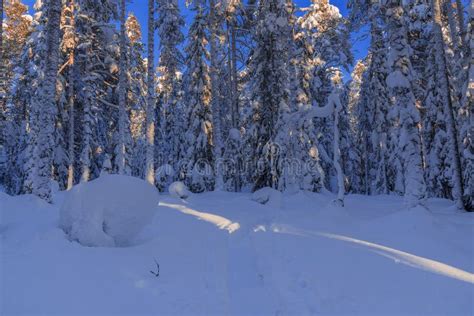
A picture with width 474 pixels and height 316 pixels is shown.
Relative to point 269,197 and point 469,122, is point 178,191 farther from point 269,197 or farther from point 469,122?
point 469,122

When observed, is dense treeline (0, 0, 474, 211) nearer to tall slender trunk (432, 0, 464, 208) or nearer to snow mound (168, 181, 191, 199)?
tall slender trunk (432, 0, 464, 208)

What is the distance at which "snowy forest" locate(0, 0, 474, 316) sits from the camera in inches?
180

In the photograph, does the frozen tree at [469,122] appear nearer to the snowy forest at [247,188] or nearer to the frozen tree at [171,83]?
the snowy forest at [247,188]

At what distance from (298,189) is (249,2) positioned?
46.2 ft

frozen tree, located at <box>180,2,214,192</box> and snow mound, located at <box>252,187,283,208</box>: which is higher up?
frozen tree, located at <box>180,2,214,192</box>

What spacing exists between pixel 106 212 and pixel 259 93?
12444 millimetres

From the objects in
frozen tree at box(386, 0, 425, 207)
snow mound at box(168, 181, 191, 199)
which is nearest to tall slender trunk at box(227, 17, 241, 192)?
snow mound at box(168, 181, 191, 199)

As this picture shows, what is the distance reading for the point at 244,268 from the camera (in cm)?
588

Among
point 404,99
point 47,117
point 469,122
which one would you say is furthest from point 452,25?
point 47,117

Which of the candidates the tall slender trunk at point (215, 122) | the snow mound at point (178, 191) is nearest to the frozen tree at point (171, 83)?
the tall slender trunk at point (215, 122)

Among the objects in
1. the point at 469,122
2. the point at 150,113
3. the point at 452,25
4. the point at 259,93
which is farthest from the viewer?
the point at 259,93

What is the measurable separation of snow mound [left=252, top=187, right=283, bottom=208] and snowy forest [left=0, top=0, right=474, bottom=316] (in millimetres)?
106

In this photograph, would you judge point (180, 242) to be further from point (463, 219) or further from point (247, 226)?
point (463, 219)

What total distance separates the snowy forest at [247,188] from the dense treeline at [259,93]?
90mm
